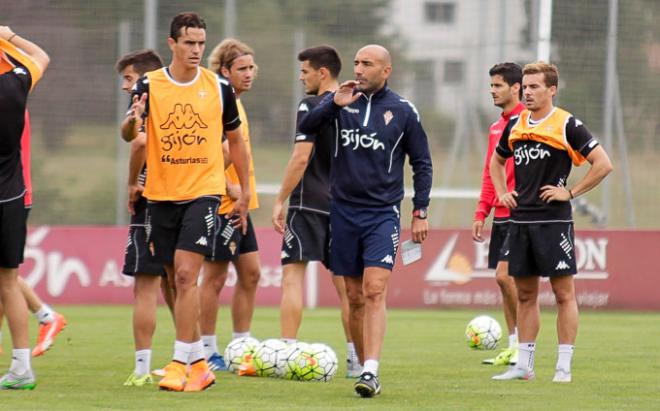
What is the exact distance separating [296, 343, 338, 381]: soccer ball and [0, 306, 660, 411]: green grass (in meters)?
0.10

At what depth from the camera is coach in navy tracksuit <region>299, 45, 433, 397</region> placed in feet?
29.7

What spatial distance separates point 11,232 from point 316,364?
2367mm

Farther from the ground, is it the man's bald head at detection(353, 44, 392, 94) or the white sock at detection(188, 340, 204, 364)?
the man's bald head at detection(353, 44, 392, 94)

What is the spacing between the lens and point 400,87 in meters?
20.6

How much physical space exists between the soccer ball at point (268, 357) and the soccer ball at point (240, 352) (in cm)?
9

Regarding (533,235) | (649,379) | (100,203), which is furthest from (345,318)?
(100,203)

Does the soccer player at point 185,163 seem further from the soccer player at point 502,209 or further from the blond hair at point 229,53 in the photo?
the soccer player at point 502,209

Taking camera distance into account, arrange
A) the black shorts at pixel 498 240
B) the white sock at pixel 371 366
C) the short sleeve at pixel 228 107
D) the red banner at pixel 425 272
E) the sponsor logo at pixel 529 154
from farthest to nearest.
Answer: the red banner at pixel 425 272
the black shorts at pixel 498 240
the sponsor logo at pixel 529 154
the short sleeve at pixel 228 107
the white sock at pixel 371 366

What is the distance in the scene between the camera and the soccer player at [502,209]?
37.9ft

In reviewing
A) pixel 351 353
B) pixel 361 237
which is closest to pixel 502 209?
pixel 351 353

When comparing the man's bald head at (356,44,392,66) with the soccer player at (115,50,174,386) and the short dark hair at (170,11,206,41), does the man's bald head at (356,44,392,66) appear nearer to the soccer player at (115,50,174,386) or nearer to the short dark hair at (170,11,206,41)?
the short dark hair at (170,11,206,41)

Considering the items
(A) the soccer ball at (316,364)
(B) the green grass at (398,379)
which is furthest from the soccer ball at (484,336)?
(A) the soccer ball at (316,364)

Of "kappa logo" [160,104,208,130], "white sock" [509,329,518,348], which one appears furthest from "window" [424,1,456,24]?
"kappa logo" [160,104,208,130]

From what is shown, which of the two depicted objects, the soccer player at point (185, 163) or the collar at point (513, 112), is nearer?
the soccer player at point (185, 163)
